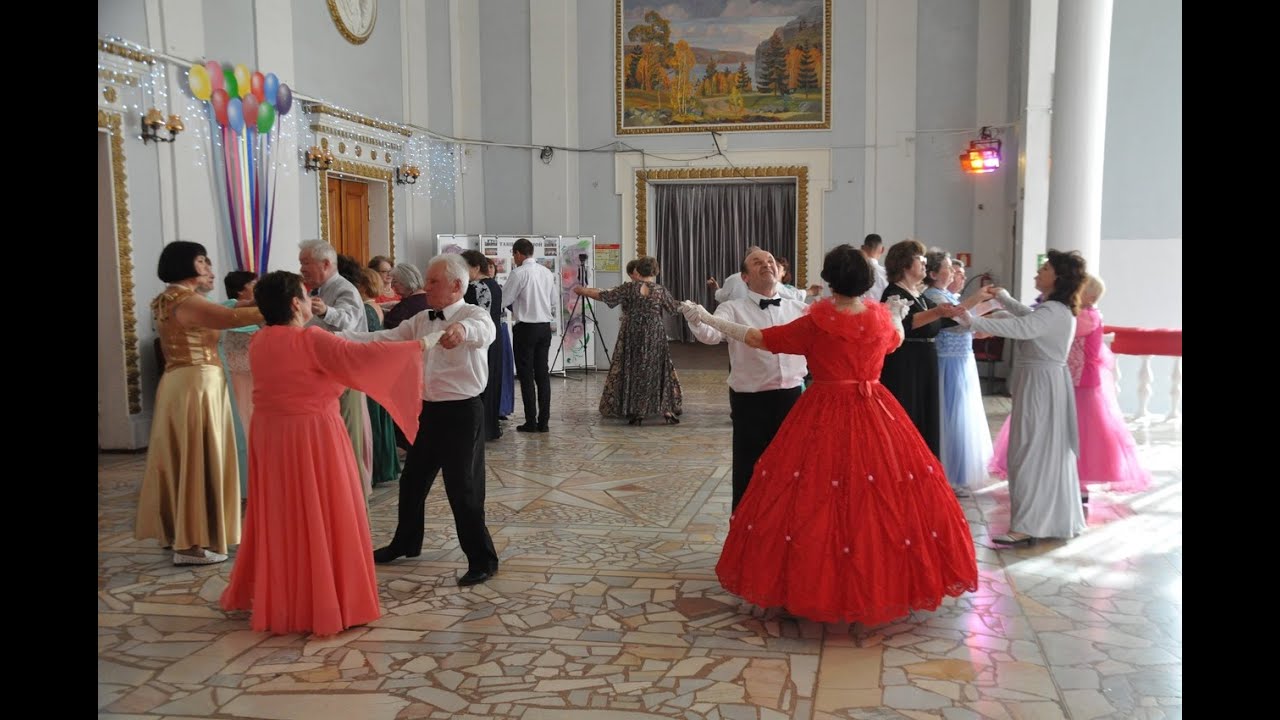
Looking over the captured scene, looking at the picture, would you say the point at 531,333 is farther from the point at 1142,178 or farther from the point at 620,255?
the point at 1142,178

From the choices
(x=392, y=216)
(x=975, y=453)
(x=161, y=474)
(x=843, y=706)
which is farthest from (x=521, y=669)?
(x=392, y=216)

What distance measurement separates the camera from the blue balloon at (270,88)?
345 inches

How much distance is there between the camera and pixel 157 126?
7.51 m

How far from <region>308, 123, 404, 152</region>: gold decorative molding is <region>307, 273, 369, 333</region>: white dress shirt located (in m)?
5.02

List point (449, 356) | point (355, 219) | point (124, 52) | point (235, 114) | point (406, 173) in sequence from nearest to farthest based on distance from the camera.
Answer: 1. point (449, 356)
2. point (124, 52)
3. point (235, 114)
4. point (355, 219)
5. point (406, 173)

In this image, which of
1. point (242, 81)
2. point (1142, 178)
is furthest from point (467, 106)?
point (1142, 178)

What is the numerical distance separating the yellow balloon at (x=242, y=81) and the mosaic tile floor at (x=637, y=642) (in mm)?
4525

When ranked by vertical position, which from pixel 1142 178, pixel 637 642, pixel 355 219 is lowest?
pixel 637 642

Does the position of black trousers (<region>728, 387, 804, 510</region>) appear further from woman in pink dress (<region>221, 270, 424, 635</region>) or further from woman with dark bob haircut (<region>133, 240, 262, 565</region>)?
woman with dark bob haircut (<region>133, 240, 262, 565</region>)

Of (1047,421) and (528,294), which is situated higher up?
(528,294)

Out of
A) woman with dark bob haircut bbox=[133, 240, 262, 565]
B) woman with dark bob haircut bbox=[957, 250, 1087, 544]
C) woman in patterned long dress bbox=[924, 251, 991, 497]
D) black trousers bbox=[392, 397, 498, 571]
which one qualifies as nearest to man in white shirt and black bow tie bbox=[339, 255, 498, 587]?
black trousers bbox=[392, 397, 498, 571]

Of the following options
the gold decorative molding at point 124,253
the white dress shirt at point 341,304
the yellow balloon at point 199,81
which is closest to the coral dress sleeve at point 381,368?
the white dress shirt at point 341,304

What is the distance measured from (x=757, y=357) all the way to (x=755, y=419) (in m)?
0.28

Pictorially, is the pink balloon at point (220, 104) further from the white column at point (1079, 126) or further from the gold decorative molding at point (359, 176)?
the white column at point (1079, 126)
